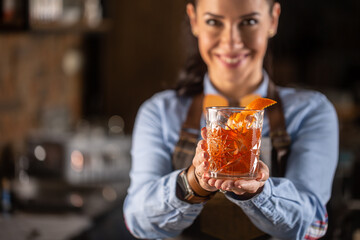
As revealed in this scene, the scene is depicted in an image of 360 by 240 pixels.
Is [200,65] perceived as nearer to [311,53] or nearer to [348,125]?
[348,125]

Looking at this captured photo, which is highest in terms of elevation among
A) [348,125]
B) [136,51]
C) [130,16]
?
[130,16]

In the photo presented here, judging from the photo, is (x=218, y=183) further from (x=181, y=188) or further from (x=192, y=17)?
(x=192, y=17)

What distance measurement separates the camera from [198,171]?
2.80ft

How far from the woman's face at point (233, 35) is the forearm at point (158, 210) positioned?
0.81 ft

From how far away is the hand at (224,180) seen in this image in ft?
2.69

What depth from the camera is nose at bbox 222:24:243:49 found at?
3.16 feet

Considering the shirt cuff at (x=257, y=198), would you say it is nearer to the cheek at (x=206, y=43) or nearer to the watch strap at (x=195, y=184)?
the watch strap at (x=195, y=184)

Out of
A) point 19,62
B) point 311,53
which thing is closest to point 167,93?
point 19,62

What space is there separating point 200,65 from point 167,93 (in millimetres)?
127

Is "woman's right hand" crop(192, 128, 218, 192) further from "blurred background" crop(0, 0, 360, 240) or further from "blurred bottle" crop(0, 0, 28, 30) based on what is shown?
"blurred bottle" crop(0, 0, 28, 30)

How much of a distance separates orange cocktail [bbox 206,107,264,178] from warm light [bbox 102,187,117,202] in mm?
1579

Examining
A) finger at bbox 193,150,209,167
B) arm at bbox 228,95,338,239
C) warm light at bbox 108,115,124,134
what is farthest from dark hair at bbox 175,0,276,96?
warm light at bbox 108,115,124,134

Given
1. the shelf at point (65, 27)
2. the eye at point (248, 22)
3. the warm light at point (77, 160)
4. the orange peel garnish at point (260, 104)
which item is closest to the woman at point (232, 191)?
the eye at point (248, 22)

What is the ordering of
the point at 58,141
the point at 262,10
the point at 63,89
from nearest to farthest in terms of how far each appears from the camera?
the point at 262,10, the point at 58,141, the point at 63,89
